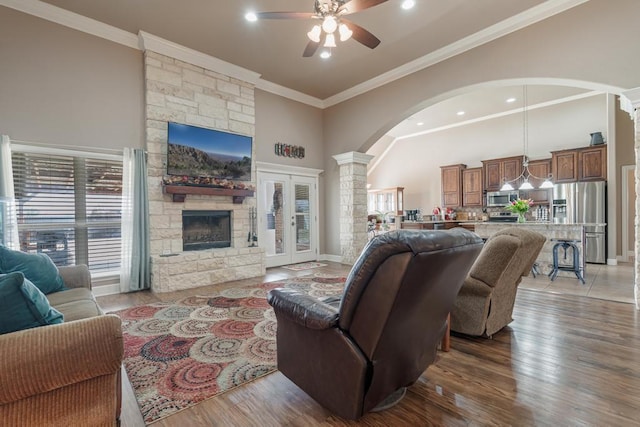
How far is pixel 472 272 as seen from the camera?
2512 mm

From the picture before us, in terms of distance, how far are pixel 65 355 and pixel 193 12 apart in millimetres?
4181

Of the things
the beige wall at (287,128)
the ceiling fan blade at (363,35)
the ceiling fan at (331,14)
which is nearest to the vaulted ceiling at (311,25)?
the beige wall at (287,128)

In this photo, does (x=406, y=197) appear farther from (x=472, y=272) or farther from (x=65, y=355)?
(x=65, y=355)

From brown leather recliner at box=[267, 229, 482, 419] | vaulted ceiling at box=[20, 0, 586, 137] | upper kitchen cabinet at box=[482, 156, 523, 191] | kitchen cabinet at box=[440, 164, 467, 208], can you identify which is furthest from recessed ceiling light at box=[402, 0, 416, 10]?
kitchen cabinet at box=[440, 164, 467, 208]

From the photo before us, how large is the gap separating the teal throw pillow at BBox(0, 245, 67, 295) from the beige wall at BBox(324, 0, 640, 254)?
17.4 ft

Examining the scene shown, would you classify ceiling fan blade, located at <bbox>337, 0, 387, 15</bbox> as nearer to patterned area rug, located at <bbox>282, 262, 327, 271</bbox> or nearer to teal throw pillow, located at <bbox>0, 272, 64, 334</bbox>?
teal throw pillow, located at <bbox>0, 272, 64, 334</bbox>

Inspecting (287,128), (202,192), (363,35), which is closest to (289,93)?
(287,128)

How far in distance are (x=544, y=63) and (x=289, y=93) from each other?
4437mm

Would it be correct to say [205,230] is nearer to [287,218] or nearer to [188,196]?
[188,196]

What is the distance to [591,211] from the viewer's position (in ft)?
21.1

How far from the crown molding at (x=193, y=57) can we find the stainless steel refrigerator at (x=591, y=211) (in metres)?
7.60

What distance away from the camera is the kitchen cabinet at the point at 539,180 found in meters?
7.56

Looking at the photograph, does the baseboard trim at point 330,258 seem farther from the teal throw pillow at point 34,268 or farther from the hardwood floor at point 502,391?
the teal throw pillow at point 34,268

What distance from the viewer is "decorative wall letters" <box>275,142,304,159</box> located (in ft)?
20.1
